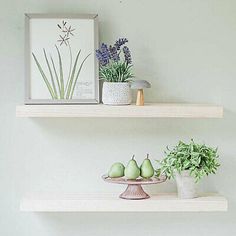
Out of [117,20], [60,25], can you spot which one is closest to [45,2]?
[60,25]

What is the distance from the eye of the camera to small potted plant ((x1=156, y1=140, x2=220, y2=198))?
6.17ft

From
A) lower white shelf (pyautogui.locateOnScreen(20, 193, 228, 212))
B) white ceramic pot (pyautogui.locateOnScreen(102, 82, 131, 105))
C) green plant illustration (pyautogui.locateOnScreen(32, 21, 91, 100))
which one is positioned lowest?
lower white shelf (pyautogui.locateOnScreen(20, 193, 228, 212))

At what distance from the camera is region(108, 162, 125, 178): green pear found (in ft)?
6.27

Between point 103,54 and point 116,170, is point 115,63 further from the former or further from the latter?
point 116,170

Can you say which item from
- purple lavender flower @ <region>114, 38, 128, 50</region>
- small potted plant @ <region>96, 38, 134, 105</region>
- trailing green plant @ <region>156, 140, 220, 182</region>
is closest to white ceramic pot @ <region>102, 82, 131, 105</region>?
small potted plant @ <region>96, 38, 134, 105</region>

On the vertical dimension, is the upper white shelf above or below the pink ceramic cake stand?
above

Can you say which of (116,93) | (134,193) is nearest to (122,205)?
(134,193)

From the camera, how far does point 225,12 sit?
2.02m

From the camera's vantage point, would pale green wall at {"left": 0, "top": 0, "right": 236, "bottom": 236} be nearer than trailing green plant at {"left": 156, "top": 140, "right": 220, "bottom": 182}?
No

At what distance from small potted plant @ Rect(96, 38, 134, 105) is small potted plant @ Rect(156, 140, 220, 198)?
0.27 meters

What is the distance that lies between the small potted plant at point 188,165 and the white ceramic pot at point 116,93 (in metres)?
0.27

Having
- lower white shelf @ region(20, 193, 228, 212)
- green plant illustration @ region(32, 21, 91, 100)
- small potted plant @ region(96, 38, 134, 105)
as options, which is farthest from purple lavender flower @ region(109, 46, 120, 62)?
lower white shelf @ region(20, 193, 228, 212)

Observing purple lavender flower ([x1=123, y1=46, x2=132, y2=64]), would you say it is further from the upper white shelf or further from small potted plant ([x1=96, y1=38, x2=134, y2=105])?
the upper white shelf

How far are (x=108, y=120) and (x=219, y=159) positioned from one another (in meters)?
0.47
